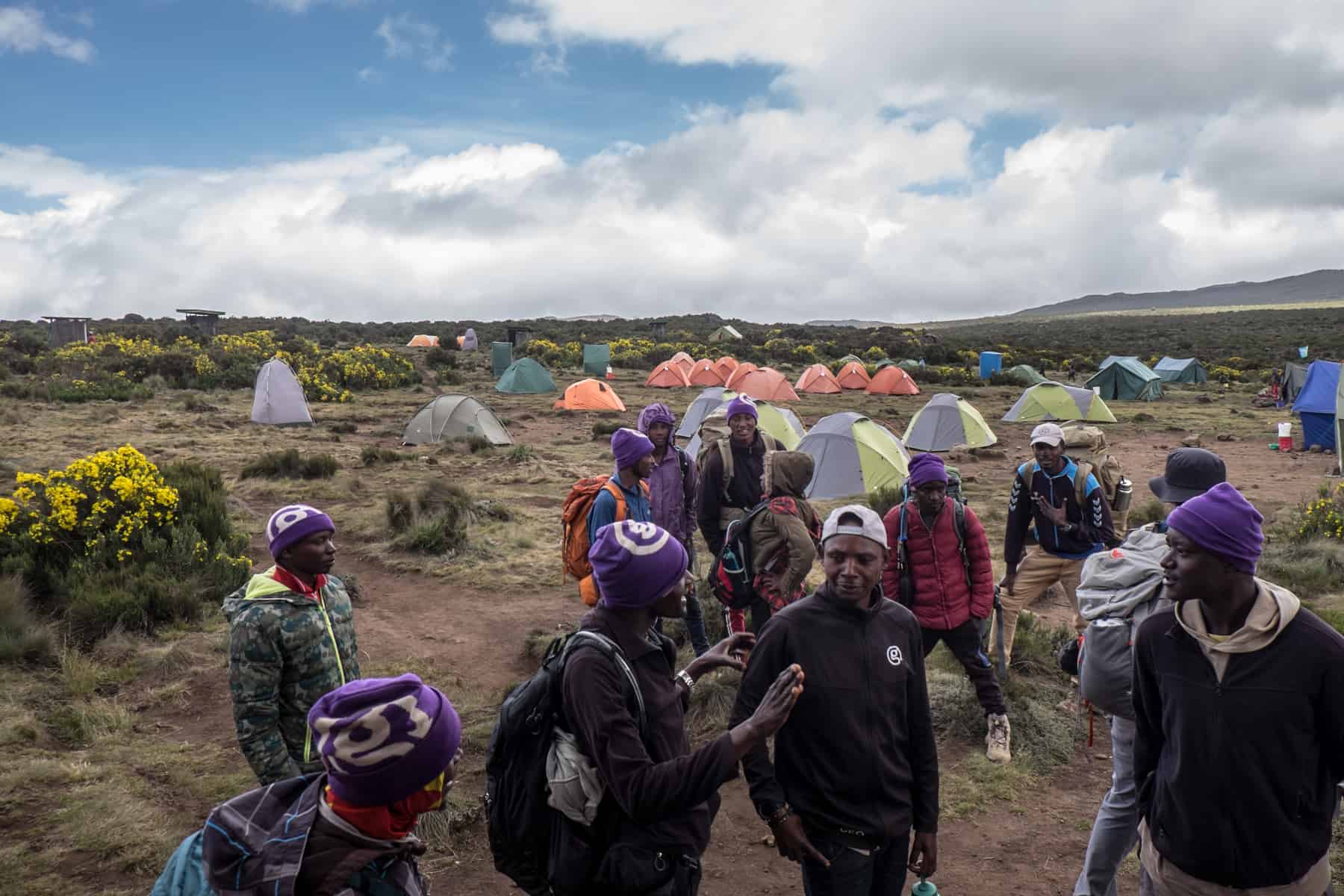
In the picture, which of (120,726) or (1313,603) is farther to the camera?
(1313,603)

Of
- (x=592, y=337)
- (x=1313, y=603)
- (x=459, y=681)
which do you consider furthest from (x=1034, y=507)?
(x=592, y=337)

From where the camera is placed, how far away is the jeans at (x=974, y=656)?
4621 millimetres

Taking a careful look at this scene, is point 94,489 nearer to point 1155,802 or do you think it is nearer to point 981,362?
point 1155,802

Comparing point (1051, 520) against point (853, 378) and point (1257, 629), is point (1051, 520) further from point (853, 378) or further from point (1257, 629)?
point (853, 378)

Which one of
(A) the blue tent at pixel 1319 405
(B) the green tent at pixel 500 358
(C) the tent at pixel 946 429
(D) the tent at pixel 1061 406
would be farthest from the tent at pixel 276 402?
(A) the blue tent at pixel 1319 405

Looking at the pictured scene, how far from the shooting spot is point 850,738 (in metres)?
2.57

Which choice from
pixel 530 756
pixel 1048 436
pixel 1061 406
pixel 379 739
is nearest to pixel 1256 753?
pixel 530 756

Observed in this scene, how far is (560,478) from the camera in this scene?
14.5m

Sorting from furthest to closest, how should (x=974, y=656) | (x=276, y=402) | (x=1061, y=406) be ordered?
1. (x=1061, y=406)
2. (x=276, y=402)
3. (x=974, y=656)

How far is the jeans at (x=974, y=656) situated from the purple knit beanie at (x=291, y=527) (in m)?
3.08

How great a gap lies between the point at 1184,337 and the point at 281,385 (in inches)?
2587

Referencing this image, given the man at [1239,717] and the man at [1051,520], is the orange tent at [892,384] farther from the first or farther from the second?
the man at [1239,717]

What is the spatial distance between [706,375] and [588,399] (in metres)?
8.38

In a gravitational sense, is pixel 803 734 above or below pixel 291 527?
below
